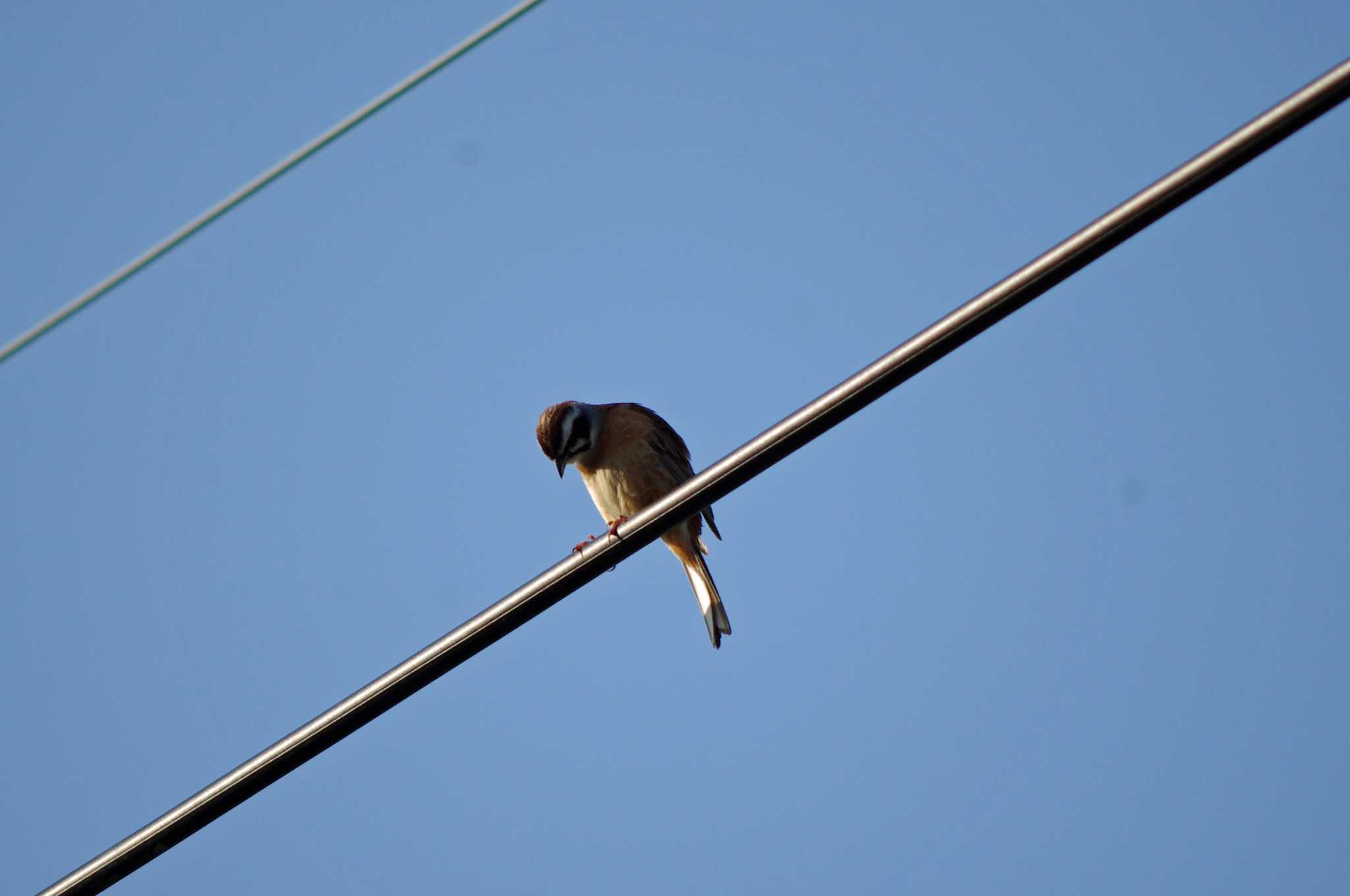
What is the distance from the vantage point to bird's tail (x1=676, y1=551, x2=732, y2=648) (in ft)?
25.9

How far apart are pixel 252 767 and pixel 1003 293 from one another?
2.35 metres

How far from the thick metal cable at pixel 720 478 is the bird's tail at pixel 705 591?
12.6 ft

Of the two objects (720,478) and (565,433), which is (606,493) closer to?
(565,433)

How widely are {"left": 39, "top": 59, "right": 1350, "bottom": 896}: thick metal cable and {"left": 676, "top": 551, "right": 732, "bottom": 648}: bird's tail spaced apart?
3842 millimetres

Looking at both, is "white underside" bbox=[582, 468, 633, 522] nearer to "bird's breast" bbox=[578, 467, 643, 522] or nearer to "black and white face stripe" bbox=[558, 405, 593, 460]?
"bird's breast" bbox=[578, 467, 643, 522]

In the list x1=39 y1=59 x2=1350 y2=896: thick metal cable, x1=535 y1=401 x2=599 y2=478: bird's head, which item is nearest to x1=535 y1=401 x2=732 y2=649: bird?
x1=535 y1=401 x2=599 y2=478: bird's head

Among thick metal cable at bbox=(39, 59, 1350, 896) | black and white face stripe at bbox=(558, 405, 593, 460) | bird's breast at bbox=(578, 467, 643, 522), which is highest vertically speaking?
black and white face stripe at bbox=(558, 405, 593, 460)

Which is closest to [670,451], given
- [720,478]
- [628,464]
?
[628,464]

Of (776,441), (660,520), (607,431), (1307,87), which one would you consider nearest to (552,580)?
(660,520)

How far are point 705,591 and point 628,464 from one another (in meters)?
0.88

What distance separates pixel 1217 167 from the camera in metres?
3.07

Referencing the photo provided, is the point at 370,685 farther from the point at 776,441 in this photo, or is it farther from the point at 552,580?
the point at 776,441

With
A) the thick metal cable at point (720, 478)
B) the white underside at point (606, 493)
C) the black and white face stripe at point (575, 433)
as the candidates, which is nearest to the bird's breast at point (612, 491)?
the white underside at point (606, 493)

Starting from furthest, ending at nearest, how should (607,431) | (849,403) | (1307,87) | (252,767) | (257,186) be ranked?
(607,431)
(257,186)
(252,767)
(849,403)
(1307,87)
